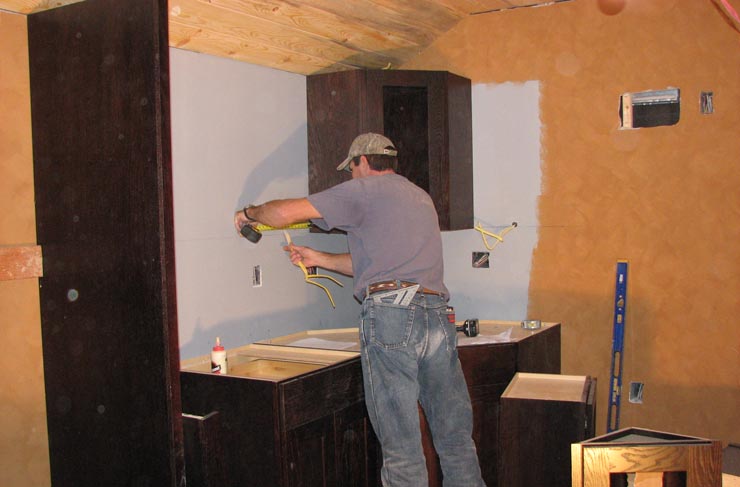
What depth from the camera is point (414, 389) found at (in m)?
2.32

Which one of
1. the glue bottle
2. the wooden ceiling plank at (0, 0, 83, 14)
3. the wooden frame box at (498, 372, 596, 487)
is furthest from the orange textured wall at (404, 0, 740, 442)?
the wooden ceiling plank at (0, 0, 83, 14)

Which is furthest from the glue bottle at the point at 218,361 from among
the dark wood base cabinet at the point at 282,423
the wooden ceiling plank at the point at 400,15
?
the wooden ceiling plank at the point at 400,15

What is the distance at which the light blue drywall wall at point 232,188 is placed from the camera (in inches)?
104

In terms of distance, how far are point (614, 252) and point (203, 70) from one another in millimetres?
1942

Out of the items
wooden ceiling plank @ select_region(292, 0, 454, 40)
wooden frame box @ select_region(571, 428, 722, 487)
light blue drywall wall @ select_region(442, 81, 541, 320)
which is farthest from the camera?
light blue drywall wall @ select_region(442, 81, 541, 320)

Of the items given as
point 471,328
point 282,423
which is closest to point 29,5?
point 282,423

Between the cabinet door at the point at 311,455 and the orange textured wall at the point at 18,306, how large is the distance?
76 cm

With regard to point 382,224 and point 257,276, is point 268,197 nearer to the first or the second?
point 257,276

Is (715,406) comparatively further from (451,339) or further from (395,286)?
(395,286)

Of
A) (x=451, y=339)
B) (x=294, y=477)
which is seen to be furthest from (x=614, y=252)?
(x=294, y=477)

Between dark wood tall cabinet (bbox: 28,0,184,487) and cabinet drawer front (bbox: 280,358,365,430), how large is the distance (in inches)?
17.3

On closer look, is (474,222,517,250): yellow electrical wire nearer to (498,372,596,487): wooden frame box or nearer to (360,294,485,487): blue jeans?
(360,294,485,487): blue jeans

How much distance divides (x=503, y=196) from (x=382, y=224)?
1158mm

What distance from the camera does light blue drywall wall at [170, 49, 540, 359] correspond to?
8.73 feet
